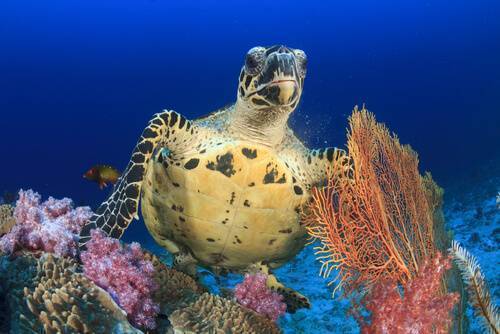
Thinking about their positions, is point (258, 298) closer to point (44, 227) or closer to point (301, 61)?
point (44, 227)

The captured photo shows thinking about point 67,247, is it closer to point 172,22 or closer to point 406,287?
point 406,287

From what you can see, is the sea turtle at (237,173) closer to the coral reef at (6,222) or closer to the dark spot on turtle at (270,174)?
the dark spot on turtle at (270,174)

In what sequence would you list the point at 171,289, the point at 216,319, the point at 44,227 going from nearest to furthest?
the point at 216,319
the point at 171,289
the point at 44,227

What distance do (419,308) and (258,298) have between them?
1.30 meters

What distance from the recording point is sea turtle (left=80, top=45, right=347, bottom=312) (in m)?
3.10

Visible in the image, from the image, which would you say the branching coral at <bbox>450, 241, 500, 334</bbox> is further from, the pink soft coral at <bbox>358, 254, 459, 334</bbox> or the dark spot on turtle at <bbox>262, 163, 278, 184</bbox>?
the dark spot on turtle at <bbox>262, 163, 278, 184</bbox>

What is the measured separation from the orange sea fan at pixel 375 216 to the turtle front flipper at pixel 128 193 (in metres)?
1.46

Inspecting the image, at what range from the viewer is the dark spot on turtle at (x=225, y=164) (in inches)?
134

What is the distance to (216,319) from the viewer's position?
232 centimetres

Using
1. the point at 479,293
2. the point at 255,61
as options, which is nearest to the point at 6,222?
the point at 255,61

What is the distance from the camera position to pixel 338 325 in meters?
4.36

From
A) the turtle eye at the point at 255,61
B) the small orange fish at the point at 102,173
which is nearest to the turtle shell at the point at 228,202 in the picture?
the turtle eye at the point at 255,61

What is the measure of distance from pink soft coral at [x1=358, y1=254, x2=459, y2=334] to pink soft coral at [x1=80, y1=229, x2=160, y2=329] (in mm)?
1391

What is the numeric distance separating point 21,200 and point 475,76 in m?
94.5
